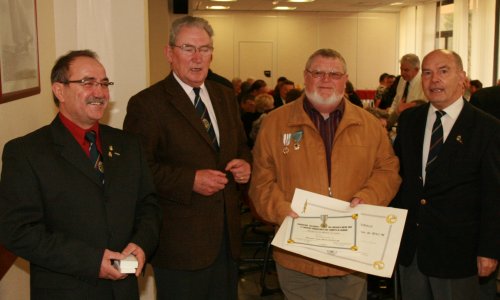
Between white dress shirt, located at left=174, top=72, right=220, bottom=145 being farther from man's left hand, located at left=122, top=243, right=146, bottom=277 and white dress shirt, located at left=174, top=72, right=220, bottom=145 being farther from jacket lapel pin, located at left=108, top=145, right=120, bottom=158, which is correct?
man's left hand, located at left=122, top=243, right=146, bottom=277

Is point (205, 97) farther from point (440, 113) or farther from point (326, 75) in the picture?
point (440, 113)

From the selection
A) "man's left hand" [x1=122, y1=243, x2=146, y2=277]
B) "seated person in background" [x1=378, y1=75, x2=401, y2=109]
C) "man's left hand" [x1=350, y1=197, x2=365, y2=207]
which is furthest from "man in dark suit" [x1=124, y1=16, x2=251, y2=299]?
"seated person in background" [x1=378, y1=75, x2=401, y2=109]

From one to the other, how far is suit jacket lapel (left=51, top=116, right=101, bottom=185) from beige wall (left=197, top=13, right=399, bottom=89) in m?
16.3

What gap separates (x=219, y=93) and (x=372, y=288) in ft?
8.28

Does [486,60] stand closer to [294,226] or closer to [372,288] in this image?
[372,288]

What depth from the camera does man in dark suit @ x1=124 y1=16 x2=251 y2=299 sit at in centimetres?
264

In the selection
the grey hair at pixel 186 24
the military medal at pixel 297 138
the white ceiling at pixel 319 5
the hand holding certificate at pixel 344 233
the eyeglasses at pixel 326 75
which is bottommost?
the hand holding certificate at pixel 344 233

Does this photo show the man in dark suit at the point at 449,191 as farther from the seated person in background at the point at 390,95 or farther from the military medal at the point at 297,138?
the seated person in background at the point at 390,95

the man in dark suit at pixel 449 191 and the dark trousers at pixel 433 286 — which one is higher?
the man in dark suit at pixel 449 191

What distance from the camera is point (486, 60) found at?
12.9m

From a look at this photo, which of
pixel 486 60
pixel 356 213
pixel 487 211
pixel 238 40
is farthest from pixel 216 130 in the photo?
pixel 238 40

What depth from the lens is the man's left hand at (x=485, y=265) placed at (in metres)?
2.72

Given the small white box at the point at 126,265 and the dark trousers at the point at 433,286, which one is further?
the dark trousers at the point at 433,286

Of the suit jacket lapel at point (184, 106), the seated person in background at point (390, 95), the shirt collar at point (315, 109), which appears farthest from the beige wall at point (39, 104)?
the seated person in background at point (390, 95)
